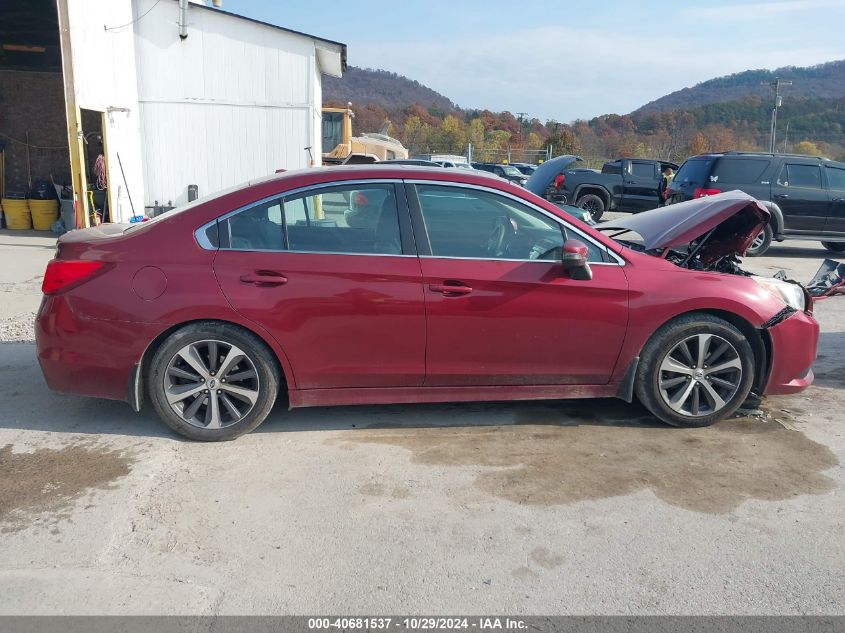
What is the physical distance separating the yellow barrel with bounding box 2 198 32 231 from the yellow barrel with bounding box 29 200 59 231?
0.12 m

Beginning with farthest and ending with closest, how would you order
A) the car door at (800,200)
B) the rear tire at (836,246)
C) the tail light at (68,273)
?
1. the rear tire at (836,246)
2. the car door at (800,200)
3. the tail light at (68,273)

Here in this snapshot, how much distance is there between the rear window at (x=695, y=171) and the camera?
1365cm

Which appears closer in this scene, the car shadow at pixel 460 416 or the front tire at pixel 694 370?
the front tire at pixel 694 370

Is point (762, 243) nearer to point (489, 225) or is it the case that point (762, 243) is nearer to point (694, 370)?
point (694, 370)

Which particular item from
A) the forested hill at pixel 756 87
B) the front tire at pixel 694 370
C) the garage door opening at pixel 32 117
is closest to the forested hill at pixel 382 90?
the forested hill at pixel 756 87

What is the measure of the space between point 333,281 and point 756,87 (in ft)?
444

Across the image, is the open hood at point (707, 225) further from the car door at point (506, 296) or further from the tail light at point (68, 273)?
the tail light at point (68, 273)

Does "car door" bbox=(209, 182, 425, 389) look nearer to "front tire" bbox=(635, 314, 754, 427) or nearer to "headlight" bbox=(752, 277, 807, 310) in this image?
"front tire" bbox=(635, 314, 754, 427)

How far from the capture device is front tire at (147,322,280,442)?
4211 millimetres

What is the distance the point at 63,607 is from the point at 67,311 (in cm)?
195

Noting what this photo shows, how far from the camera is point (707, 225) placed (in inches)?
191

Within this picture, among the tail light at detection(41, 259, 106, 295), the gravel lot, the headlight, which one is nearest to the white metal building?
the tail light at detection(41, 259, 106, 295)

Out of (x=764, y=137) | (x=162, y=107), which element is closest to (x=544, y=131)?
(x=764, y=137)

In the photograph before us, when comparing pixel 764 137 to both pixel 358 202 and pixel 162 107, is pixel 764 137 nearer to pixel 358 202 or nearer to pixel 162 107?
pixel 162 107
